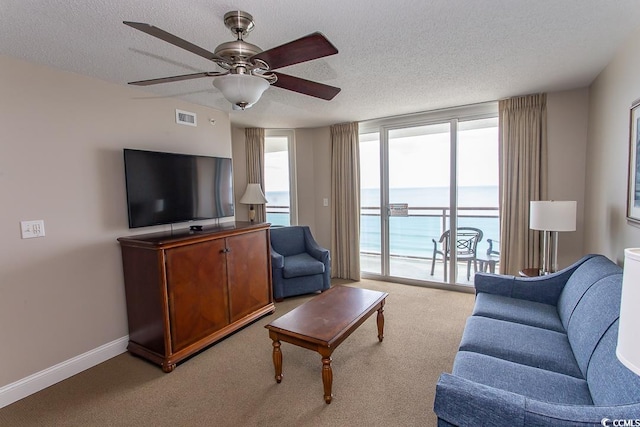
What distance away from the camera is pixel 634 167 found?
212cm

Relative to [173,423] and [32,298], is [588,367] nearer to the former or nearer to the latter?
[173,423]

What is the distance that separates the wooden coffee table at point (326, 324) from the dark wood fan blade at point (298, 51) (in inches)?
65.4

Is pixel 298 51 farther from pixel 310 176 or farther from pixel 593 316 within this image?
pixel 310 176

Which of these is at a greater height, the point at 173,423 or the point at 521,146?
the point at 521,146

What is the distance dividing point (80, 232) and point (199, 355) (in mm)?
1424

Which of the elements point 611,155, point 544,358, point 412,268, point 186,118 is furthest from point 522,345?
point 186,118

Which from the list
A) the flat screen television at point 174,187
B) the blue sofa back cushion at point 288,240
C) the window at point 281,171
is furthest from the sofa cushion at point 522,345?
the window at point 281,171

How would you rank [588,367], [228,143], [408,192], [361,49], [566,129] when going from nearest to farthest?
[588,367] < [361,49] < [566,129] < [228,143] < [408,192]

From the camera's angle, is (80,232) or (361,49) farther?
(80,232)

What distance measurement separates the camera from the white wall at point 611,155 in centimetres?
220

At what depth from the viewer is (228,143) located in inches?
150

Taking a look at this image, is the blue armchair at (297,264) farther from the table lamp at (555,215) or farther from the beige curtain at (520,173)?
Answer: the table lamp at (555,215)

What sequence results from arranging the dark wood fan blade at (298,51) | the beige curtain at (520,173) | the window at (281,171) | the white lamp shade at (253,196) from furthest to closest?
the window at (281,171) < the white lamp shade at (253,196) < the beige curtain at (520,173) < the dark wood fan blade at (298,51)

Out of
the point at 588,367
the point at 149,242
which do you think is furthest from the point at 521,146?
the point at 149,242
